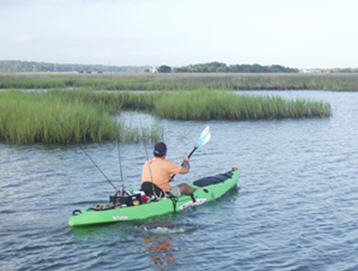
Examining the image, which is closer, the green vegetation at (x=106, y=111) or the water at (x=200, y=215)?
the water at (x=200, y=215)

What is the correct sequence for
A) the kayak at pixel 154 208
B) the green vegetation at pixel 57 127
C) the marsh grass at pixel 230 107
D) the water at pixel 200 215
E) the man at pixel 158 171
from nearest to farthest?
the water at pixel 200 215
the kayak at pixel 154 208
the man at pixel 158 171
the green vegetation at pixel 57 127
the marsh grass at pixel 230 107

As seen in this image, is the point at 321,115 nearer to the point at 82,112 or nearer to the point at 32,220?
the point at 82,112

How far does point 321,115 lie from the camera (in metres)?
25.7

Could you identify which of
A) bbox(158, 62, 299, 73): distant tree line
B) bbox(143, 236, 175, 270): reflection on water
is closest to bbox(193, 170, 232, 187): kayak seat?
bbox(143, 236, 175, 270): reflection on water

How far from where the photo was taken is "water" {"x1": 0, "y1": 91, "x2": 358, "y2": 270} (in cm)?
754

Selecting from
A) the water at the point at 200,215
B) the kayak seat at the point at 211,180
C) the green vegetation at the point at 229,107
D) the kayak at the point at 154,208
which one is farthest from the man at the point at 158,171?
the green vegetation at the point at 229,107

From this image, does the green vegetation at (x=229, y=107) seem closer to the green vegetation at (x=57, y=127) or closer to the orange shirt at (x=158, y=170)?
the green vegetation at (x=57, y=127)

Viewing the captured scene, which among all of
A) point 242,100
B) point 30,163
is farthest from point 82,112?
point 242,100

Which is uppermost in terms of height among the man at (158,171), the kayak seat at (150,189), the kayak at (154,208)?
the man at (158,171)

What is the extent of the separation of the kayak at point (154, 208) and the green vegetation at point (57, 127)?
237 inches

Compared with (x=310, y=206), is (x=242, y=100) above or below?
above

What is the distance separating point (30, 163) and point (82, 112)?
342 centimetres

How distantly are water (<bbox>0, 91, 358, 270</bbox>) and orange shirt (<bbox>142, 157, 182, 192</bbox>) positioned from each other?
30.1 inches

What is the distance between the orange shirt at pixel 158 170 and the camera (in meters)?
9.46
